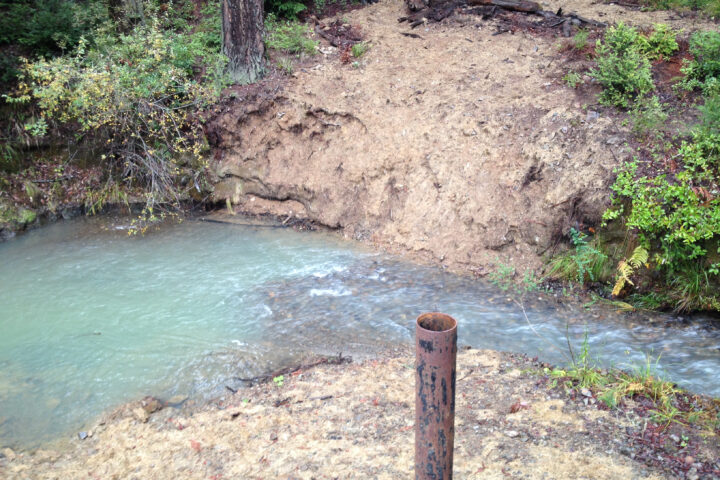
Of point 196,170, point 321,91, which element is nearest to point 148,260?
point 196,170

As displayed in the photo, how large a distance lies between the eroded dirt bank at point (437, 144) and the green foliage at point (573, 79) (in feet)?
0.34

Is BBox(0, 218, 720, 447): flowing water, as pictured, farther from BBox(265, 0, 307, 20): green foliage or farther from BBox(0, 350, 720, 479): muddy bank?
BBox(265, 0, 307, 20): green foliage

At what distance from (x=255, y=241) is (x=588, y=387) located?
5.94 m

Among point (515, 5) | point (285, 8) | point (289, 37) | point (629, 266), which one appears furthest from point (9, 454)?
point (515, 5)

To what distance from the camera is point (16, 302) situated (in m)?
7.15

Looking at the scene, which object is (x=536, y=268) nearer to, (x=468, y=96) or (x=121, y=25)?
(x=468, y=96)

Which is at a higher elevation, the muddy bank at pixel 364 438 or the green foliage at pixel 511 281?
the green foliage at pixel 511 281

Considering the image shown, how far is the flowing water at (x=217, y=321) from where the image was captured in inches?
214

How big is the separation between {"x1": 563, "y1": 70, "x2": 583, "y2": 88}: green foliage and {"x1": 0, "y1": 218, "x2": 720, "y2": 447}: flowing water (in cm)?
382

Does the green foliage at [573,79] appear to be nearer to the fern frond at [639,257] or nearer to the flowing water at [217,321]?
the fern frond at [639,257]

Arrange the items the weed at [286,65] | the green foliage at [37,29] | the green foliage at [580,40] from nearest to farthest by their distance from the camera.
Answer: the green foliage at [580,40]
the green foliage at [37,29]
the weed at [286,65]

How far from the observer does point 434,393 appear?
2660mm

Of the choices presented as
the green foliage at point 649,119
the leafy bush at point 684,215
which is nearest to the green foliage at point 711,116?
the leafy bush at point 684,215

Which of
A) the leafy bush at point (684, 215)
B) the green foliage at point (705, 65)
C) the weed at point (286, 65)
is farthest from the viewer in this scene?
the weed at point (286, 65)
